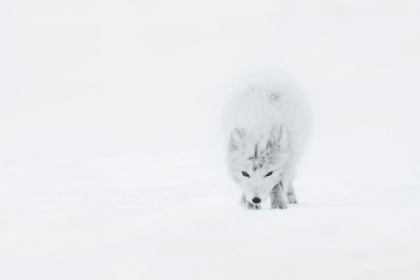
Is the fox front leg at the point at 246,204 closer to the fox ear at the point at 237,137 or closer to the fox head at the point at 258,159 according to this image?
the fox head at the point at 258,159

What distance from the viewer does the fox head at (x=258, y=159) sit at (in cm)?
575

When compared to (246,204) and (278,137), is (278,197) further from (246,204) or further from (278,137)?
(278,137)

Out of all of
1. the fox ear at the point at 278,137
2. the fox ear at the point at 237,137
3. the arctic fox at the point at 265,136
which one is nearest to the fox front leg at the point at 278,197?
the arctic fox at the point at 265,136

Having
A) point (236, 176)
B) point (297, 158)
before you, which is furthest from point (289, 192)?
point (236, 176)

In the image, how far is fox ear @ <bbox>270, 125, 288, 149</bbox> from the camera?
5.86 meters

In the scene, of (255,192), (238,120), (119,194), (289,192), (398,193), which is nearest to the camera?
(255,192)

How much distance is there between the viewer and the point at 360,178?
9.23m

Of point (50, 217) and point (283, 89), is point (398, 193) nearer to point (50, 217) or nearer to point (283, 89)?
point (283, 89)

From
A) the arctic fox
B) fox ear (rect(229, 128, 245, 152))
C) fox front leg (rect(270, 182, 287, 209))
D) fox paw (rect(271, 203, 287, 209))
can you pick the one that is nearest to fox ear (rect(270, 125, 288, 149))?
the arctic fox

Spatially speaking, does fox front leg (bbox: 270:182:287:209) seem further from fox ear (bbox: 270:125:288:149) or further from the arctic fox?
fox ear (bbox: 270:125:288:149)

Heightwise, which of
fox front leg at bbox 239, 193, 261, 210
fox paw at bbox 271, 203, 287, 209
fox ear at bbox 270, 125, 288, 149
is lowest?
fox paw at bbox 271, 203, 287, 209

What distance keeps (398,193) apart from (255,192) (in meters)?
2.51

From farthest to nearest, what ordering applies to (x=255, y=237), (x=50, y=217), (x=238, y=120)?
1. (x=238, y=120)
2. (x=50, y=217)
3. (x=255, y=237)

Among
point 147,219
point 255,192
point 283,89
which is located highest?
point 283,89
